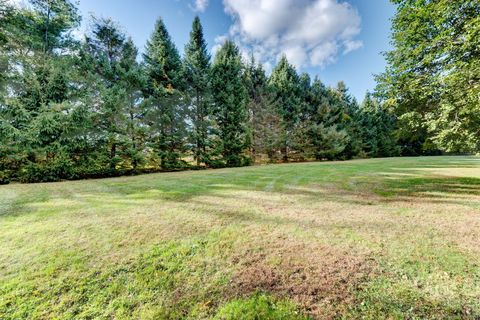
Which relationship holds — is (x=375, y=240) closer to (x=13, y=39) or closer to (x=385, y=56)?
(x=385, y=56)

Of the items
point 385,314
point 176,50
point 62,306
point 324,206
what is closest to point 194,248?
point 62,306

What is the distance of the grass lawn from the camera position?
211 centimetres

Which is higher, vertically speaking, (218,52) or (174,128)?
(218,52)

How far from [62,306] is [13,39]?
14.5 meters

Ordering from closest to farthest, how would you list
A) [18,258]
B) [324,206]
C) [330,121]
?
[18,258]
[324,206]
[330,121]

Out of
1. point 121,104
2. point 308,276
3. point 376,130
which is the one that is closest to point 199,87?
point 121,104

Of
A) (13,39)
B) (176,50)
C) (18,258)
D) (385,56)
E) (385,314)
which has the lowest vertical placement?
(385,314)

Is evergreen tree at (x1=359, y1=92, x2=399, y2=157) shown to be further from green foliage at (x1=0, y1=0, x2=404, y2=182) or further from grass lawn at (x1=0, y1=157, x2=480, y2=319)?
grass lawn at (x1=0, y1=157, x2=480, y2=319)

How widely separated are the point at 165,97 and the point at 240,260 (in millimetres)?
14914

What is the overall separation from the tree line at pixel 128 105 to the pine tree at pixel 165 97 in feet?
0.25

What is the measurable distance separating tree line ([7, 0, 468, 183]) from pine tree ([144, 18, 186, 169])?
77mm

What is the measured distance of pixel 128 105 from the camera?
1343 centimetres

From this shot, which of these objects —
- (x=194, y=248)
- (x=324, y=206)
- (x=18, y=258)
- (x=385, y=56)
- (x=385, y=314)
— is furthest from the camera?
(x=385, y=56)

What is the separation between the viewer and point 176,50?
16078 mm
